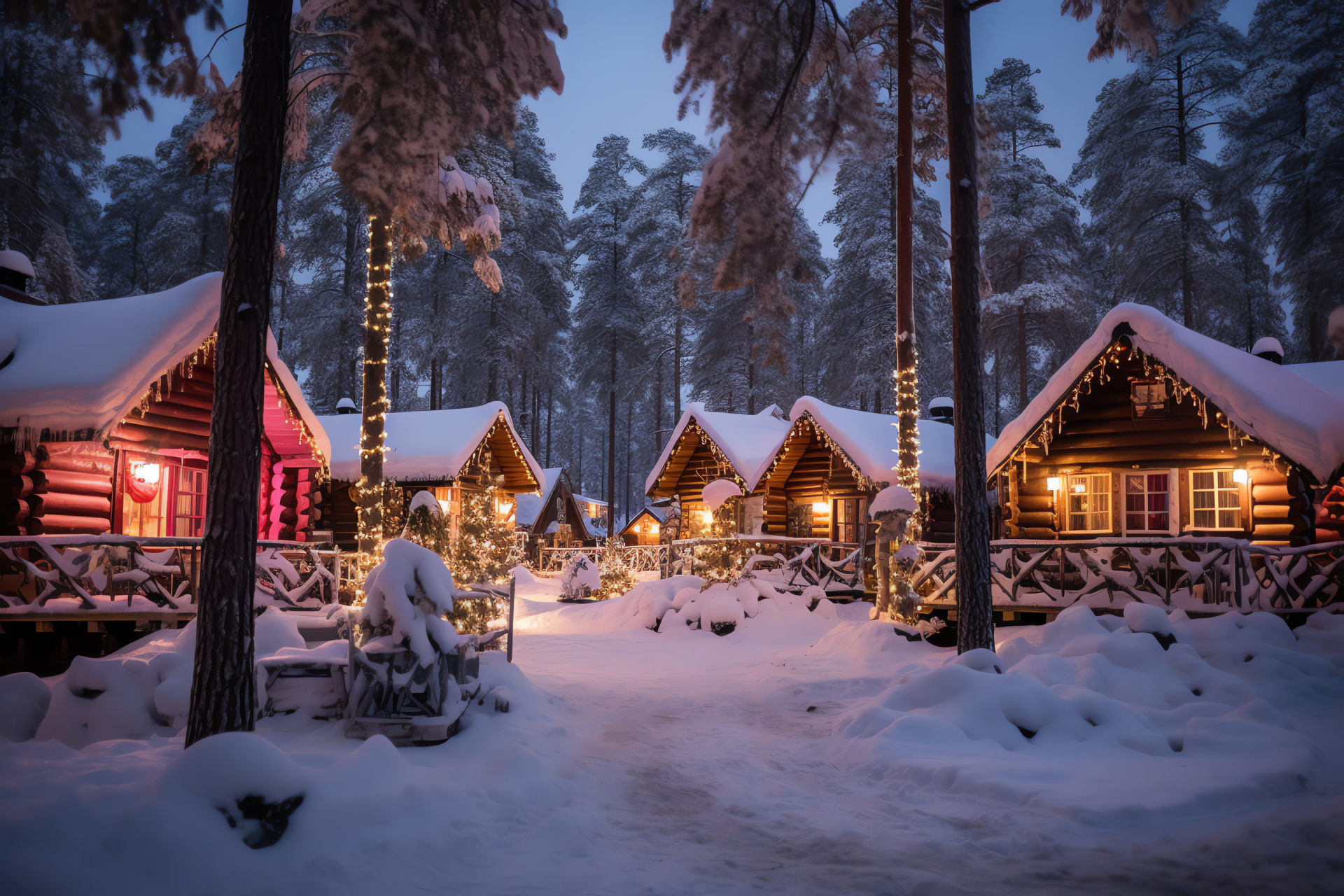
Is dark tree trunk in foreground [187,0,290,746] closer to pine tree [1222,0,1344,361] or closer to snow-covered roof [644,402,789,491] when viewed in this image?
snow-covered roof [644,402,789,491]

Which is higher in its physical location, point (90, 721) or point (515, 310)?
point (515, 310)

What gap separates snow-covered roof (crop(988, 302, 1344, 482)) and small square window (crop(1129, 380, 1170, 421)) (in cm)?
140

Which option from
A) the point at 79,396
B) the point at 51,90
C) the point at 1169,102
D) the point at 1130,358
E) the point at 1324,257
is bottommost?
the point at 79,396

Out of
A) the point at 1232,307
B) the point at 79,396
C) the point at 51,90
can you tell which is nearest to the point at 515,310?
the point at 51,90

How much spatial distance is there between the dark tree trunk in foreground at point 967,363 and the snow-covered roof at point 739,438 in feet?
40.0

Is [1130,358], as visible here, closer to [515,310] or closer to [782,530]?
[782,530]

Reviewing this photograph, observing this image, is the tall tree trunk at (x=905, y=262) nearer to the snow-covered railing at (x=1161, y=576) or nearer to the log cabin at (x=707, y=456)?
the snow-covered railing at (x=1161, y=576)

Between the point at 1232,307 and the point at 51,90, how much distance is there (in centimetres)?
3481

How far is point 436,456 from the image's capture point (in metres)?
22.7

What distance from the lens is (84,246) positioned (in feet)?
104

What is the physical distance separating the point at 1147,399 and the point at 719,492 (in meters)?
10.6

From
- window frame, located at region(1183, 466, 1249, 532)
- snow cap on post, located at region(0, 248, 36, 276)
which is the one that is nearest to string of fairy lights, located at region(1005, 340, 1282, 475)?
window frame, located at region(1183, 466, 1249, 532)

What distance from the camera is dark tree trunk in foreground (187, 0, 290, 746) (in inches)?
214

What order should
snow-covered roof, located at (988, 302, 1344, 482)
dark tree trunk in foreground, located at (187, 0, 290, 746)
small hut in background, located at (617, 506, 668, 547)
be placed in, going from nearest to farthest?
1. dark tree trunk in foreground, located at (187, 0, 290, 746)
2. snow-covered roof, located at (988, 302, 1344, 482)
3. small hut in background, located at (617, 506, 668, 547)
